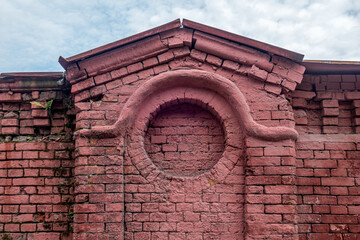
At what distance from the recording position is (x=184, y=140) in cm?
378

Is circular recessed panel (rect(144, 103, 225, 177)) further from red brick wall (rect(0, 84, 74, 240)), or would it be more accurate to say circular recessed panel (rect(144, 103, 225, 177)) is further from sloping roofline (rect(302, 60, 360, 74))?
sloping roofline (rect(302, 60, 360, 74))

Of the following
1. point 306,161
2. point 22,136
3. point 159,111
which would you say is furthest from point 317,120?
point 22,136

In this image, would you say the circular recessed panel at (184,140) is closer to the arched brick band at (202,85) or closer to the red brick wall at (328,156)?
the arched brick band at (202,85)

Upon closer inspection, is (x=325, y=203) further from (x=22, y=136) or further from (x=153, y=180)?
(x=22, y=136)

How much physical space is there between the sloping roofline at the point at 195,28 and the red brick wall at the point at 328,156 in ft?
2.10

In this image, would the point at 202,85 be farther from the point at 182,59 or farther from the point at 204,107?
the point at 182,59

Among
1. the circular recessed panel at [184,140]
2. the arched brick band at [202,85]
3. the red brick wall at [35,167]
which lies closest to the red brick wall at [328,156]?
the arched brick band at [202,85]

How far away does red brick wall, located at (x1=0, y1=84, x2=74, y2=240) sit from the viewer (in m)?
3.82

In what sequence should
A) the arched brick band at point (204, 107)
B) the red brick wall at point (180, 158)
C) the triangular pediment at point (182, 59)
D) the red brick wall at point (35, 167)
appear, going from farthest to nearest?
the red brick wall at point (35, 167), the triangular pediment at point (182, 59), the arched brick band at point (204, 107), the red brick wall at point (180, 158)

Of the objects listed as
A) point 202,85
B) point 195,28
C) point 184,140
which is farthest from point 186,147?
point 195,28

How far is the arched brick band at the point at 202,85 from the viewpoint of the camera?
11.4 ft

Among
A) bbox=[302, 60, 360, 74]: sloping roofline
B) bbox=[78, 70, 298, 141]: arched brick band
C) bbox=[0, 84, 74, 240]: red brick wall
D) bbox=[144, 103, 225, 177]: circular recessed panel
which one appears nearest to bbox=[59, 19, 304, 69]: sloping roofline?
bbox=[302, 60, 360, 74]: sloping roofline

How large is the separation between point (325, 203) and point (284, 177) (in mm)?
733

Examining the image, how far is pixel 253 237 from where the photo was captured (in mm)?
3328
